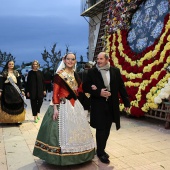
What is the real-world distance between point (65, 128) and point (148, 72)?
13.0ft

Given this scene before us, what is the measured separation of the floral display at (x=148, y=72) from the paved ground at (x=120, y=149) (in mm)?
598

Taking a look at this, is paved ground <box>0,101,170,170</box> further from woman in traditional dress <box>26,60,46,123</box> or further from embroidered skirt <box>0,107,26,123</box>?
woman in traditional dress <box>26,60,46,123</box>

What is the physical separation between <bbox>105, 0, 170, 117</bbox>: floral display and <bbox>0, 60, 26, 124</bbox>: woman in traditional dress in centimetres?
285

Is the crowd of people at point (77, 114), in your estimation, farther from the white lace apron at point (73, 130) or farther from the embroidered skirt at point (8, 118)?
the embroidered skirt at point (8, 118)

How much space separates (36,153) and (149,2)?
5.78 m

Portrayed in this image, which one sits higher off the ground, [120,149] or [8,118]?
[8,118]

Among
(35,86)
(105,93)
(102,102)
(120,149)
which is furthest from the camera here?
(35,86)

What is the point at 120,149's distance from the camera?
441cm

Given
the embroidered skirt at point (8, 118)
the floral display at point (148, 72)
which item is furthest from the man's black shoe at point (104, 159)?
the embroidered skirt at point (8, 118)

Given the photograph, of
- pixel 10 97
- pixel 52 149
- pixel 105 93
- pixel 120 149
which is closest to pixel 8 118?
pixel 10 97

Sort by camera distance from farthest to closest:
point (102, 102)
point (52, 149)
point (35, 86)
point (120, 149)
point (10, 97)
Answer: point (35, 86), point (10, 97), point (120, 149), point (102, 102), point (52, 149)

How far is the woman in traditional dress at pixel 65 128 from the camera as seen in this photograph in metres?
3.43

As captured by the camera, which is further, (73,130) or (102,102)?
(102,102)

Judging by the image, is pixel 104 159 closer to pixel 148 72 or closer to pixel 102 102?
pixel 102 102
